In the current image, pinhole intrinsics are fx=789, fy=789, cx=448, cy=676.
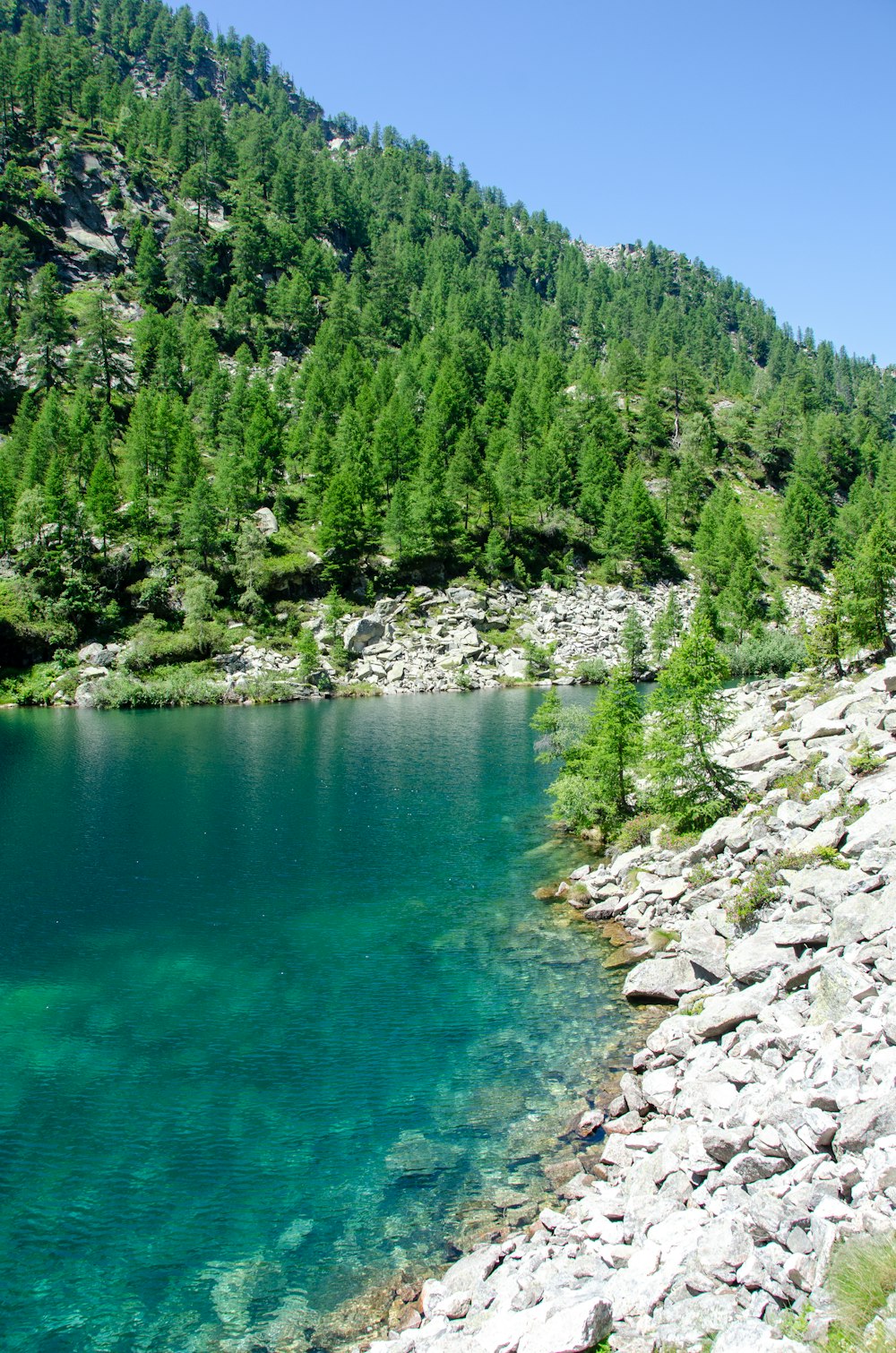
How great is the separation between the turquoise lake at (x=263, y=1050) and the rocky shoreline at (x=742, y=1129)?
232cm

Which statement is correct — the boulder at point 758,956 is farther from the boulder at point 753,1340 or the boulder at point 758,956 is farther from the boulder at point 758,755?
the boulder at point 758,755

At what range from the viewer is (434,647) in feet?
402

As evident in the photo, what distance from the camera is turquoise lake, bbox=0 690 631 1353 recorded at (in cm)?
1624

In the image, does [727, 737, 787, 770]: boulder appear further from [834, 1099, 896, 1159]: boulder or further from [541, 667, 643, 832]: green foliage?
[834, 1099, 896, 1159]: boulder

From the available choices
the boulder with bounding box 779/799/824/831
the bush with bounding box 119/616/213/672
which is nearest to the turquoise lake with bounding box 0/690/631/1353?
the boulder with bounding box 779/799/824/831

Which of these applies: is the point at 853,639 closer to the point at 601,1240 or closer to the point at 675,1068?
the point at 675,1068

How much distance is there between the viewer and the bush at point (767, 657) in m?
103

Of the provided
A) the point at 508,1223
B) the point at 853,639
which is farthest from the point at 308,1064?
the point at 853,639

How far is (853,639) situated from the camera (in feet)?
203

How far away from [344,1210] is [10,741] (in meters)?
71.8

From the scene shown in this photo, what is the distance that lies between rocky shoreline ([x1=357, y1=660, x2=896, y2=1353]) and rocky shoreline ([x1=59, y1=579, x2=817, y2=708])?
279ft

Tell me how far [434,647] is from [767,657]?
48.1 metres

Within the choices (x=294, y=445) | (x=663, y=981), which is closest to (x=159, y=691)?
(x=294, y=445)

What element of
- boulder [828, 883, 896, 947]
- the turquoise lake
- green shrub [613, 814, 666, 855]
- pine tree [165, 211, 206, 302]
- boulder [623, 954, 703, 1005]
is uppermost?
pine tree [165, 211, 206, 302]
